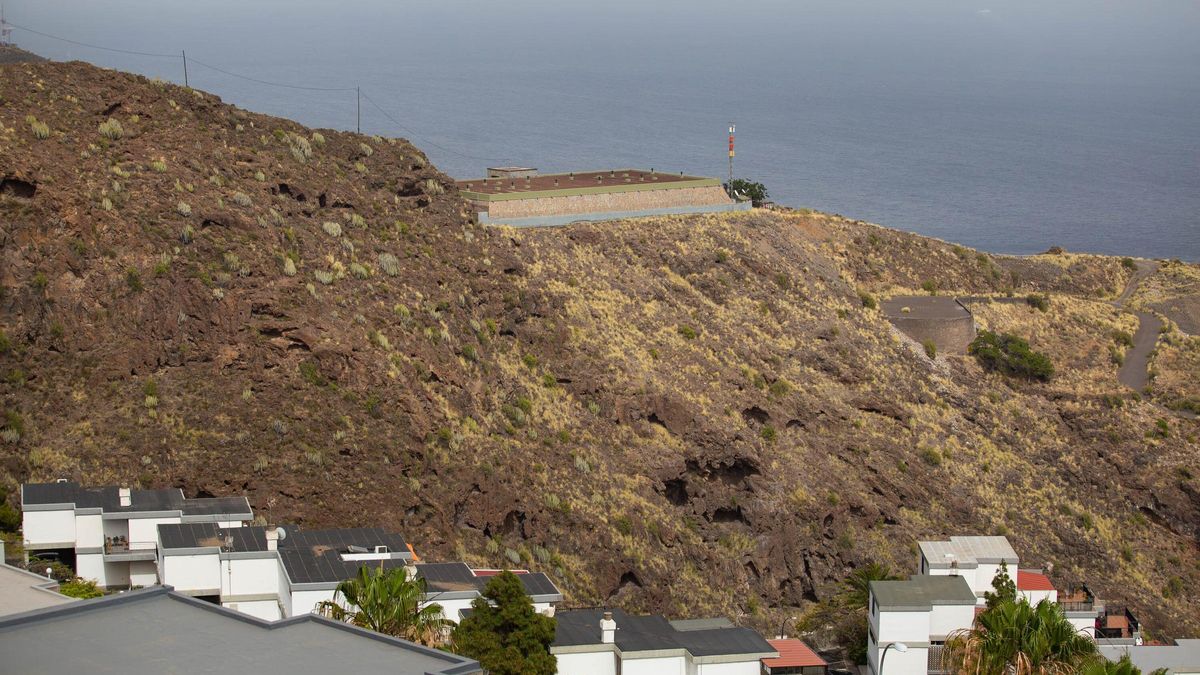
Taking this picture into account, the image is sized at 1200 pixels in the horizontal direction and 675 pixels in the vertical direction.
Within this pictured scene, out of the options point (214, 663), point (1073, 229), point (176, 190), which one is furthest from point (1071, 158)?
point (214, 663)

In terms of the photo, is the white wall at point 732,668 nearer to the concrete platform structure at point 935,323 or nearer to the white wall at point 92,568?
the white wall at point 92,568

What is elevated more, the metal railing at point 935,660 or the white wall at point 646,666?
the white wall at point 646,666

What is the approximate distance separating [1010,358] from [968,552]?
2776 centimetres

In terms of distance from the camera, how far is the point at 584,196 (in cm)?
7000

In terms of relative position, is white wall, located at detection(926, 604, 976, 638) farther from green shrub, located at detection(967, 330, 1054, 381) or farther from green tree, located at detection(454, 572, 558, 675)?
green shrub, located at detection(967, 330, 1054, 381)

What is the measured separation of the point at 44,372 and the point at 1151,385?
157 feet

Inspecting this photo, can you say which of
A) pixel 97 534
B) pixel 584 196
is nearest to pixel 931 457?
pixel 584 196

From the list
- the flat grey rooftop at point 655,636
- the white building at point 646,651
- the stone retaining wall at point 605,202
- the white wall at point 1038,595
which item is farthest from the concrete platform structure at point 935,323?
the white building at point 646,651

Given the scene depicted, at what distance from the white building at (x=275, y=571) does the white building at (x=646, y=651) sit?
4.39 feet

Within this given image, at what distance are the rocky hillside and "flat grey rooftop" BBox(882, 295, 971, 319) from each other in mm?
1017

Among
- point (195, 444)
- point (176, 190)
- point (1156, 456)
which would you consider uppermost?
point (176, 190)

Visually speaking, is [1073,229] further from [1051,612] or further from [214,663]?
[214,663]

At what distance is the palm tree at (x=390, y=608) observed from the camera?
31.6m

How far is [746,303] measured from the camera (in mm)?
68750
